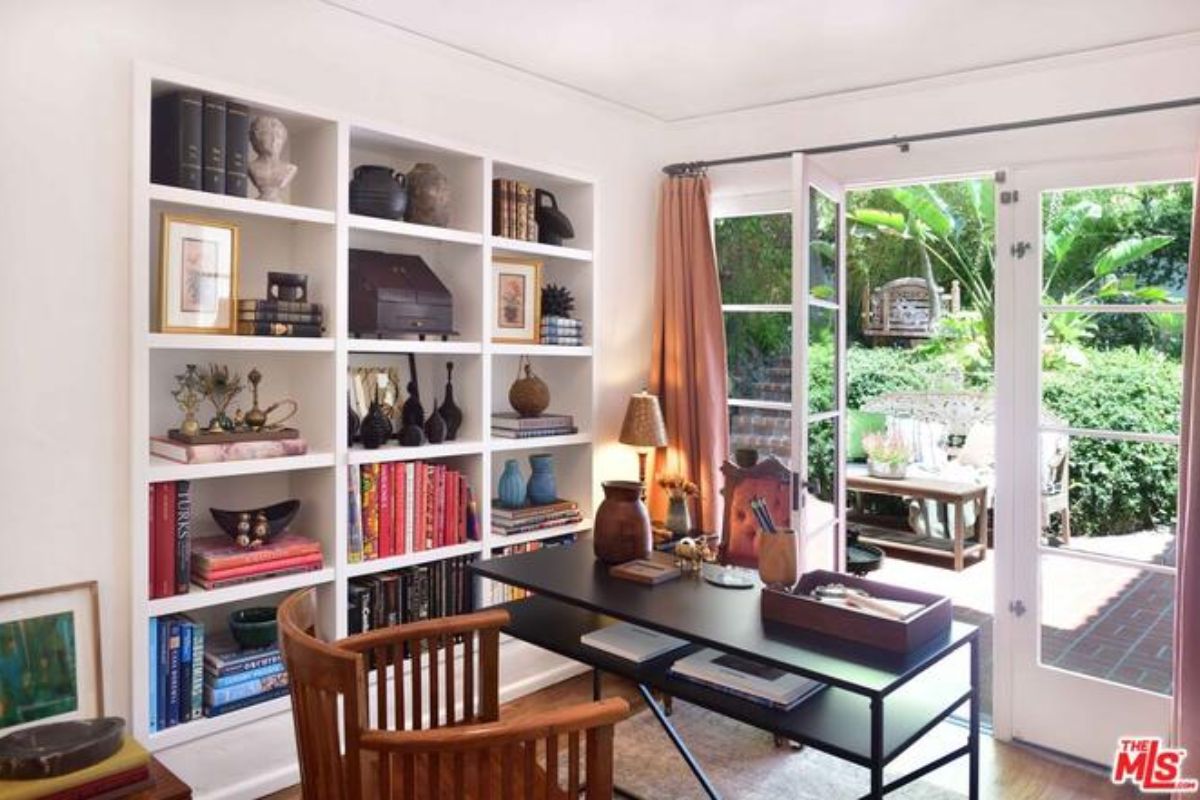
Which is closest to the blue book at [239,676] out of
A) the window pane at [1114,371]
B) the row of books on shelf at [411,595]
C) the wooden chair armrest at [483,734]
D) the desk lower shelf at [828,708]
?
the row of books on shelf at [411,595]

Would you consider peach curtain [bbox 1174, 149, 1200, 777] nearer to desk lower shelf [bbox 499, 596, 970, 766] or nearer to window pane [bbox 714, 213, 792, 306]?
desk lower shelf [bbox 499, 596, 970, 766]

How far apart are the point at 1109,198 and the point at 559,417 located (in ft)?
7.02

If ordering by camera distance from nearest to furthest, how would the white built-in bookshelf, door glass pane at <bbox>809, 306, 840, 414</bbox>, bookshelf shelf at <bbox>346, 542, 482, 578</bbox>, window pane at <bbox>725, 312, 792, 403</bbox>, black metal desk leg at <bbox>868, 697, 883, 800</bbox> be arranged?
black metal desk leg at <bbox>868, 697, 883, 800</bbox> → the white built-in bookshelf → bookshelf shelf at <bbox>346, 542, 482, 578</bbox> → door glass pane at <bbox>809, 306, 840, 414</bbox> → window pane at <bbox>725, 312, 792, 403</bbox>

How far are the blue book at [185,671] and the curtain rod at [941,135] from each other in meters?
2.65

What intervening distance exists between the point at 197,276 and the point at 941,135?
262 cm

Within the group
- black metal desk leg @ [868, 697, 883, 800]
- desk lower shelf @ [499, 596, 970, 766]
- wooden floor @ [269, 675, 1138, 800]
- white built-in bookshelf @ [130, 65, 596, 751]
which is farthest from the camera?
wooden floor @ [269, 675, 1138, 800]

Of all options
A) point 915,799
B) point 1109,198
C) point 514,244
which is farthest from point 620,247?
point 915,799

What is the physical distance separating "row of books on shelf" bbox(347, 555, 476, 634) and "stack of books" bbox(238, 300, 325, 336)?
0.88 m

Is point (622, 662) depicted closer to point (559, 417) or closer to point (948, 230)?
point (559, 417)

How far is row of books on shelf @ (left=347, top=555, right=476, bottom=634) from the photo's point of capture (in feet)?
9.54

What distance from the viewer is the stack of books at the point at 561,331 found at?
3498mm

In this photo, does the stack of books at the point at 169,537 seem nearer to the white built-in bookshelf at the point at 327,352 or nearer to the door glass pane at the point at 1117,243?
the white built-in bookshelf at the point at 327,352

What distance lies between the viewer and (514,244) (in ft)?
10.8

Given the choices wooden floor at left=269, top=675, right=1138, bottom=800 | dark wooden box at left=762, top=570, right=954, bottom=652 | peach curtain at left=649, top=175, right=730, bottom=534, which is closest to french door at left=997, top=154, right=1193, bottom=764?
wooden floor at left=269, top=675, right=1138, bottom=800
